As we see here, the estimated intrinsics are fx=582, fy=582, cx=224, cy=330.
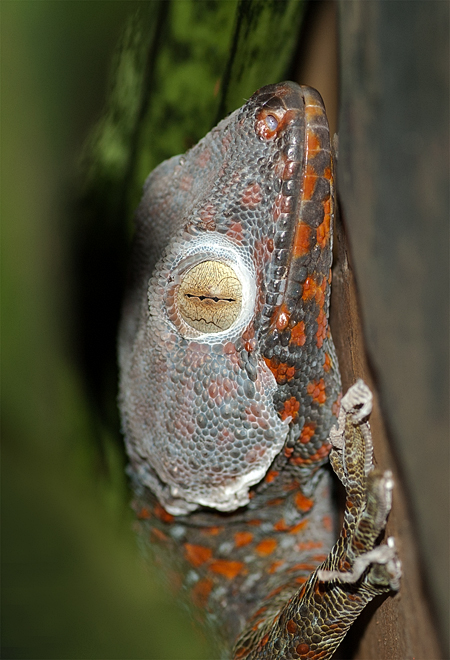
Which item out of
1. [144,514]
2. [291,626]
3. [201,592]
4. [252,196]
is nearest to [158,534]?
[144,514]

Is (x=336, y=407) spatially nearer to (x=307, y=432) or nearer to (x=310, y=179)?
(x=307, y=432)

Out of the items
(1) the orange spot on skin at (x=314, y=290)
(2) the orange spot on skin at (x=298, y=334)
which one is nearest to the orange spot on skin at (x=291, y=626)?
(2) the orange spot on skin at (x=298, y=334)

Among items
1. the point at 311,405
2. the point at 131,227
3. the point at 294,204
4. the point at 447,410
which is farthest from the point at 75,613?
the point at 131,227

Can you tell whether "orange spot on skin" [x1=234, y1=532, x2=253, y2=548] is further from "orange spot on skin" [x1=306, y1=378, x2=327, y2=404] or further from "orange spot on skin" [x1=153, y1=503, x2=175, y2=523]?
"orange spot on skin" [x1=306, y1=378, x2=327, y2=404]

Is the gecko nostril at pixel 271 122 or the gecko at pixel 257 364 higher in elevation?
the gecko nostril at pixel 271 122

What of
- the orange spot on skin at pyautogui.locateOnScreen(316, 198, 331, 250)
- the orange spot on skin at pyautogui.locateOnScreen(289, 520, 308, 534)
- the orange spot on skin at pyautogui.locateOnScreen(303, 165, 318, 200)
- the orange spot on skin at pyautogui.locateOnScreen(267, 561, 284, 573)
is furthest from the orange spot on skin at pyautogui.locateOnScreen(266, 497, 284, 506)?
the orange spot on skin at pyautogui.locateOnScreen(303, 165, 318, 200)

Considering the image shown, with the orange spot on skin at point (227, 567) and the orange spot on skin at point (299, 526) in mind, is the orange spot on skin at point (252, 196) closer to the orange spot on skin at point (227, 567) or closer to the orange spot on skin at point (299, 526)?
the orange spot on skin at point (299, 526)

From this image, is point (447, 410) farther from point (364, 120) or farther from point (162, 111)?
point (162, 111)
